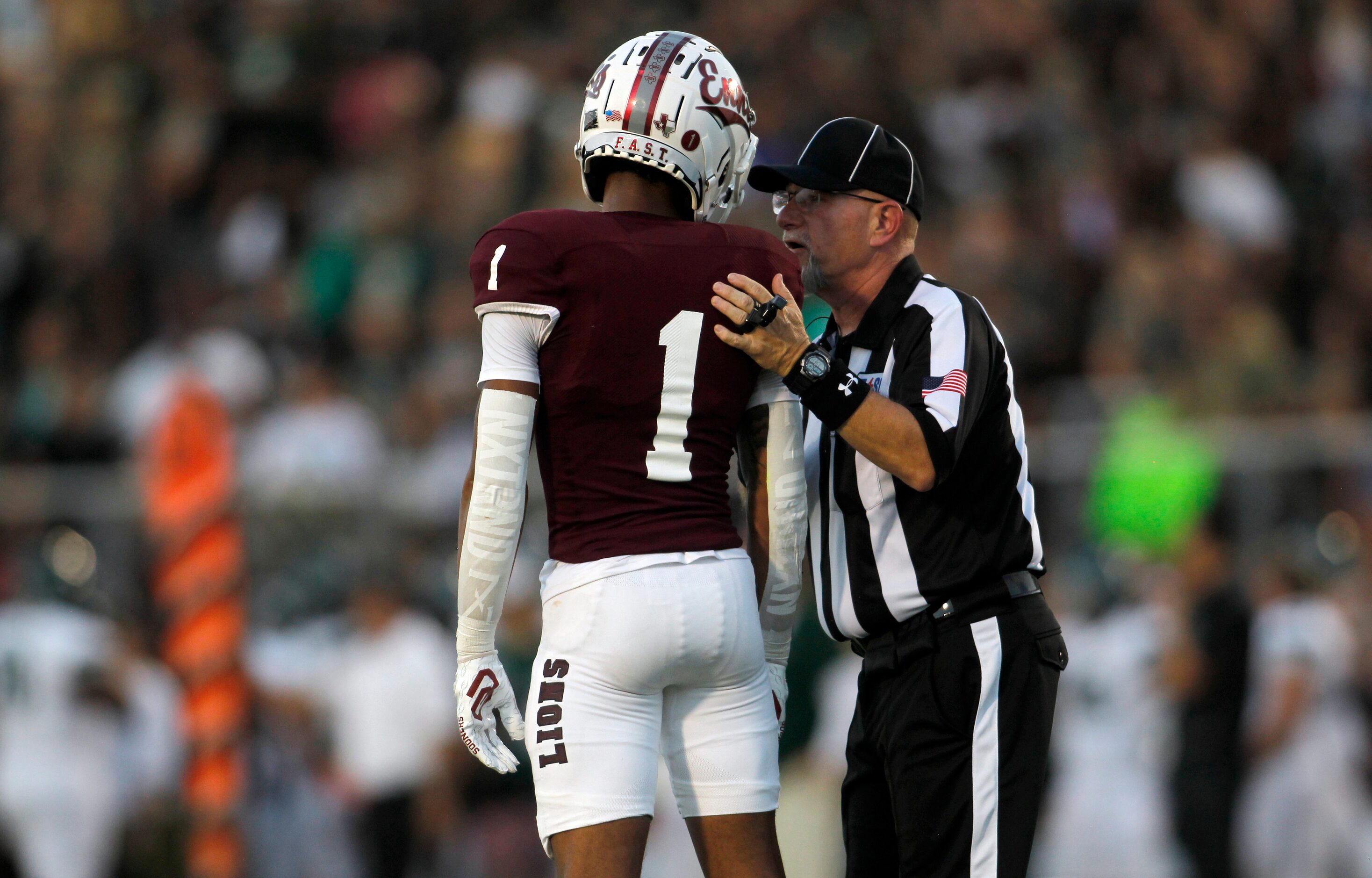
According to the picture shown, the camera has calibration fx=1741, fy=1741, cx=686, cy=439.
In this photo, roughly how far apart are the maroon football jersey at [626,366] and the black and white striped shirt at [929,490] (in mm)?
437

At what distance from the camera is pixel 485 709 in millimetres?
3877

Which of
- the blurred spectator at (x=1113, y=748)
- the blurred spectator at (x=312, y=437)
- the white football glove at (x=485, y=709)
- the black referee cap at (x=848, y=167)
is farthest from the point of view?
the blurred spectator at (x=312, y=437)

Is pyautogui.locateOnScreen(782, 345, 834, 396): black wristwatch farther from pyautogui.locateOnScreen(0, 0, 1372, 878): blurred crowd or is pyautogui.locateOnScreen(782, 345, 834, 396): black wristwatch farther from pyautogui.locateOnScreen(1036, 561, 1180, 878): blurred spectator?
pyautogui.locateOnScreen(1036, 561, 1180, 878): blurred spectator

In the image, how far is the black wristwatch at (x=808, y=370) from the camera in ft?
12.7

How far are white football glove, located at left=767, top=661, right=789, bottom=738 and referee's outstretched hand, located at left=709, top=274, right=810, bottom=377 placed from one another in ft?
2.43

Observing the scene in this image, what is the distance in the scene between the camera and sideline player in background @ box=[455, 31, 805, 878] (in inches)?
148

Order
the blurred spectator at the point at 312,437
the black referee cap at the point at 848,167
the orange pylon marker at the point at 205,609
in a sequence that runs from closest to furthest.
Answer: the black referee cap at the point at 848,167 < the orange pylon marker at the point at 205,609 < the blurred spectator at the point at 312,437

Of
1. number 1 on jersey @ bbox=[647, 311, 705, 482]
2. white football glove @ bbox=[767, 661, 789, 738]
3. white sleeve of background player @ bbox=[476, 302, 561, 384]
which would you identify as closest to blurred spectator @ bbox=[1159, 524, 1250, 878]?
white football glove @ bbox=[767, 661, 789, 738]

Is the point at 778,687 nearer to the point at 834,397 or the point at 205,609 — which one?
the point at 834,397

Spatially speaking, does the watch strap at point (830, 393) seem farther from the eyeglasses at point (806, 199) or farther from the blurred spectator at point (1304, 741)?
the blurred spectator at point (1304, 741)

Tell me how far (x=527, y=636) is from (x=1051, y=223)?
4323mm

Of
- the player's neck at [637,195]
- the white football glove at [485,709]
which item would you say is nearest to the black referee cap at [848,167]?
the player's neck at [637,195]

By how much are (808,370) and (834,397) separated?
8 cm

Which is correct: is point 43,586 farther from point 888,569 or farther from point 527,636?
point 888,569
